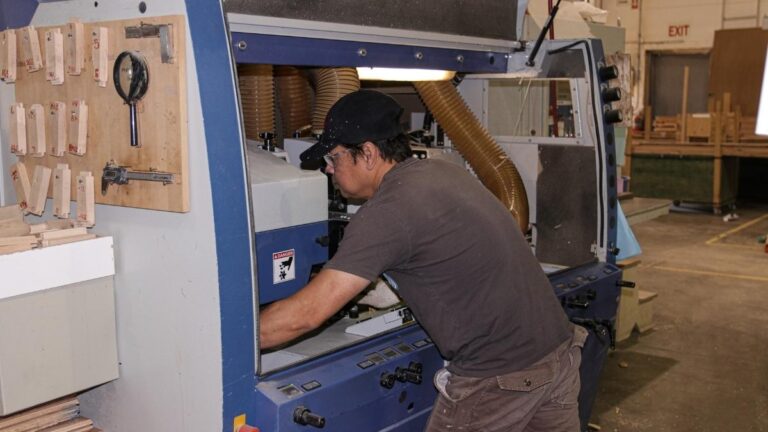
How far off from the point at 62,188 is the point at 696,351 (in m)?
4.41

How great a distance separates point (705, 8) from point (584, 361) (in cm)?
1011

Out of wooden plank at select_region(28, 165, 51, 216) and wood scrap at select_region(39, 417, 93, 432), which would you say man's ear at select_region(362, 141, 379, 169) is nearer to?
wooden plank at select_region(28, 165, 51, 216)

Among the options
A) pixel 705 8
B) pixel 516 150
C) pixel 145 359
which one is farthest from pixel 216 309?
pixel 705 8

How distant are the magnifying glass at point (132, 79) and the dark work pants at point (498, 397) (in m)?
1.05

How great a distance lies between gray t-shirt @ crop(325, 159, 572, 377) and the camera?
1915mm

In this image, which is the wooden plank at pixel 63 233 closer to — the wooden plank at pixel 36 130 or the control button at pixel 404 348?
the wooden plank at pixel 36 130

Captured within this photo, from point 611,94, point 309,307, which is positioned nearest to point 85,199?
point 309,307

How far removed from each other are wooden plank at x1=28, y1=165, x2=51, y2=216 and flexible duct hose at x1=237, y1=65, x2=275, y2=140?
70cm

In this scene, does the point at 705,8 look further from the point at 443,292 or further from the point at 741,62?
the point at 443,292

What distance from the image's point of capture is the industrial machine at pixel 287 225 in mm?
1768

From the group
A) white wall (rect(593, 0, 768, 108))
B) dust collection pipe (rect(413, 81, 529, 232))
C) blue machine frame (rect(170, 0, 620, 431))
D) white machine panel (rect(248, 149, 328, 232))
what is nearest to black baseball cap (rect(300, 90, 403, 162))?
white machine panel (rect(248, 149, 328, 232))

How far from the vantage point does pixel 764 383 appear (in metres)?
4.61

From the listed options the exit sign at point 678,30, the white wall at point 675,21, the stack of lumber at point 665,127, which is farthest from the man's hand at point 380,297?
the exit sign at point 678,30

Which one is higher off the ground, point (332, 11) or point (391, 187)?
point (332, 11)
